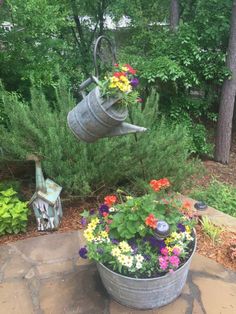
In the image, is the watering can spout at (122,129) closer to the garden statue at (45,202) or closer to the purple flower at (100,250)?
the purple flower at (100,250)

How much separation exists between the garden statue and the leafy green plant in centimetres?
111

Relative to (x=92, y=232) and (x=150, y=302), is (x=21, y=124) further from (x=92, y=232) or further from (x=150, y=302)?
(x=150, y=302)

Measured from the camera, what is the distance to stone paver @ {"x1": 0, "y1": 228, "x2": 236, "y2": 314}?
1.82 metres

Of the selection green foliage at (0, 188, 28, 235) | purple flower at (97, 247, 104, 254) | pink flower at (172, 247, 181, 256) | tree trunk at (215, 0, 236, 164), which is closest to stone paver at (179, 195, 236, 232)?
pink flower at (172, 247, 181, 256)

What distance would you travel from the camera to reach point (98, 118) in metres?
1.79

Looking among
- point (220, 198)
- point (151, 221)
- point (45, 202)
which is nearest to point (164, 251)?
point (151, 221)

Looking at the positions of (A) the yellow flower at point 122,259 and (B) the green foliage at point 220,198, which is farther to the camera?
(B) the green foliage at point 220,198

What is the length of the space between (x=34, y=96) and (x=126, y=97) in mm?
1282

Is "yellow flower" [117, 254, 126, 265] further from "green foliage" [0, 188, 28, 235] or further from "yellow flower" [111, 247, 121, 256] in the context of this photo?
"green foliage" [0, 188, 28, 235]

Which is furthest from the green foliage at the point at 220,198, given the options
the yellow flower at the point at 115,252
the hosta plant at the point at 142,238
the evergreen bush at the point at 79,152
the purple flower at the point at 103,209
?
the yellow flower at the point at 115,252

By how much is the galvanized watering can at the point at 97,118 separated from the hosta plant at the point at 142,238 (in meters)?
0.38

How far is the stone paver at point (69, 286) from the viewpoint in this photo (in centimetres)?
182

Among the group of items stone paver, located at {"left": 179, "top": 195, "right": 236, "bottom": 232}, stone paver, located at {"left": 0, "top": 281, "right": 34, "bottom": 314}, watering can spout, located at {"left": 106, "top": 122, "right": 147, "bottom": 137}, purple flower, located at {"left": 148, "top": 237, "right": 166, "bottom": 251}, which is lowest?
stone paver, located at {"left": 0, "top": 281, "right": 34, "bottom": 314}

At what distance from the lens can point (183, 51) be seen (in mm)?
4648
